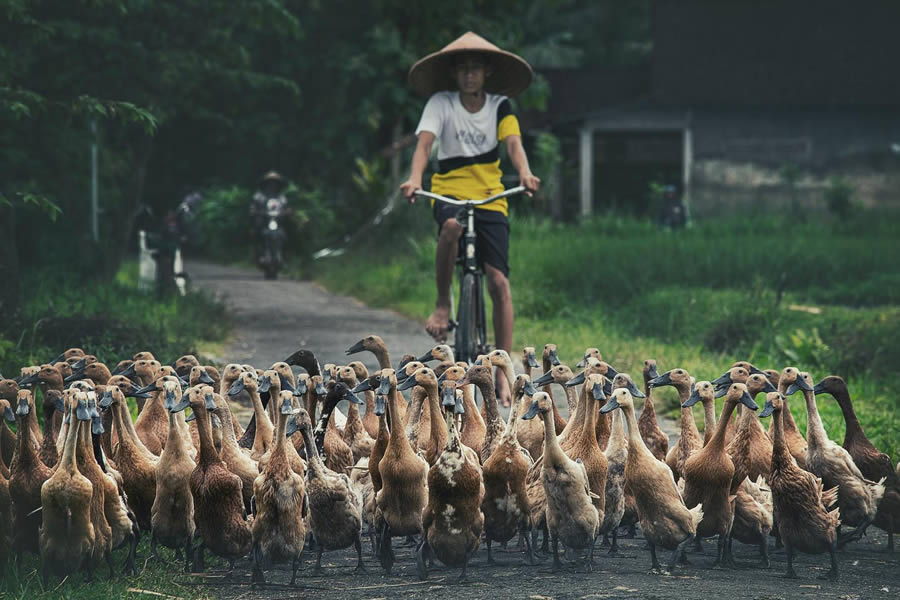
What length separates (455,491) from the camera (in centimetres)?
580

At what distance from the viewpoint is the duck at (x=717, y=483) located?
6.04 meters

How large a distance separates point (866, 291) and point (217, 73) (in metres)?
7.94

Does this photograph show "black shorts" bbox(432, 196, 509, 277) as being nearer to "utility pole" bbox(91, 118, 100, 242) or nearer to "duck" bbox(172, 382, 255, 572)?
"duck" bbox(172, 382, 255, 572)

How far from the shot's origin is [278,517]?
571 centimetres

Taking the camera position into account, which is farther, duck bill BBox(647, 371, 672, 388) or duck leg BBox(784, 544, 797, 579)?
duck bill BBox(647, 371, 672, 388)

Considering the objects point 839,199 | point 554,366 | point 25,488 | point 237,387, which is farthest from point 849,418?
point 839,199

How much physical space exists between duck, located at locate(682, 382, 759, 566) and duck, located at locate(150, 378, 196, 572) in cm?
220

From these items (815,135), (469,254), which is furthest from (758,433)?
(815,135)

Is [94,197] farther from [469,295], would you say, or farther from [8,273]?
[469,295]

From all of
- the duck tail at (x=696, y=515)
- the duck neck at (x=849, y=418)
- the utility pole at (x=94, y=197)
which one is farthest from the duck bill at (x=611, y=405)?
the utility pole at (x=94, y=197)

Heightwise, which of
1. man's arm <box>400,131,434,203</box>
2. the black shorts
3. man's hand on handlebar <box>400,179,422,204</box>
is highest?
man's arm <box>400,131,434,203</box>

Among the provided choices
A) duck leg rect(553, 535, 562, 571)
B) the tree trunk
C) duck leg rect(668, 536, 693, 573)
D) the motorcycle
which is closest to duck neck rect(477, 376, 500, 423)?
duck leg rect(553, 535, 562, 571)

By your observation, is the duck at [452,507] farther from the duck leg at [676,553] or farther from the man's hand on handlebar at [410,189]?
the man's hand on handlebar at [410,189]

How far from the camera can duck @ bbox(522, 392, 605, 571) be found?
581cm
